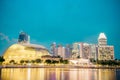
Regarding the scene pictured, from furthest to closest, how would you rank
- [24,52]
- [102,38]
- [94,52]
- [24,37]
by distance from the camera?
[24,52] < [94,52] < [24,37] < [102,38]

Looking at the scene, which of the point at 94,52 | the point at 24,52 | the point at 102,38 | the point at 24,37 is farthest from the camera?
the point at 24,52

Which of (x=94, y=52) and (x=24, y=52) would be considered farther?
(x=24, y=52)

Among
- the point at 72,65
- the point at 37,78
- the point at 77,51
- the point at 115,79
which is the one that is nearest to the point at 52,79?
the point at 37,78

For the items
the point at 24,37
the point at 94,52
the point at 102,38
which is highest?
the point at 24,37

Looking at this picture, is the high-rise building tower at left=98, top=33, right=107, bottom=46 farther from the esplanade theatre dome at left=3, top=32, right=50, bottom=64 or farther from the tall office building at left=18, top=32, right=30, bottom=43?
the esplanade theatre dome at left=3, top=32, right=50, bottom=64

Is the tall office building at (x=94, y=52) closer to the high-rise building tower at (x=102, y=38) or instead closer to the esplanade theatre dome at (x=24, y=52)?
the high-rise building tower at (x=102, y=38)

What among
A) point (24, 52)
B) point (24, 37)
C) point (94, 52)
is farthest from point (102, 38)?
point (24, 52)

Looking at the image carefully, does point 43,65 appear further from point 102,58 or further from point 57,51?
point 102,58

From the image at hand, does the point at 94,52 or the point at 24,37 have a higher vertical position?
the point at 24,37

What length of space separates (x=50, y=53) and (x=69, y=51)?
1252 mm

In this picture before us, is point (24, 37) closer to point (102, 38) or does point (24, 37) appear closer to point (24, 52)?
point (24, 52)

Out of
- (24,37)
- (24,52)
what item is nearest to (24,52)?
(24,52)

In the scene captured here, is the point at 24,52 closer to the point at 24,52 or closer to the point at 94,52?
the point at 24,52

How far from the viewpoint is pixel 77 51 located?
14828mm
